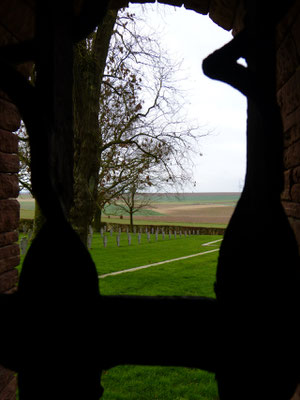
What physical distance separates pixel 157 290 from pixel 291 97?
634cm

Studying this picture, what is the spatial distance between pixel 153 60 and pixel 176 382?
7.51 meters

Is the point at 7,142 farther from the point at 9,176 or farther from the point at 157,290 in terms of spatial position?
the point at 157,290

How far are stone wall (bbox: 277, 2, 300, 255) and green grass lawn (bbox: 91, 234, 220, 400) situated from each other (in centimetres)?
291

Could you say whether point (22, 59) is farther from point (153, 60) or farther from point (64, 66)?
point (153, 60)

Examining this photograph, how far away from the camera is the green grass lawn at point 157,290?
3705 mm

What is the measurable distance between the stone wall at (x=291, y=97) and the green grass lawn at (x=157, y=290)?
9.53 ft

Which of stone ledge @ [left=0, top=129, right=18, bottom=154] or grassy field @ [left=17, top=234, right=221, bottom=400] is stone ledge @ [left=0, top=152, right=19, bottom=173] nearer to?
stone ledge @ [left=0, top=129, right=18, bottom=154]

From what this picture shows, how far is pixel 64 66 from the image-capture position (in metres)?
0.88

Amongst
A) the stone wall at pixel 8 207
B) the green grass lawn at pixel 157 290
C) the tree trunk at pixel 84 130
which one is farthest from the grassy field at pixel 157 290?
the tree trunk at pixel 84 130

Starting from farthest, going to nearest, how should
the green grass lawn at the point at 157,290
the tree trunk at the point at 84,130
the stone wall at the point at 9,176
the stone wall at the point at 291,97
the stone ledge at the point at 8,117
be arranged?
the tree trunk at the point at 84,130, the green grass lawn at the point at 157,290, the stone ledge at the point at 8,117, the stone wall at the point at 9,176, the stone wall at the point at 291,97

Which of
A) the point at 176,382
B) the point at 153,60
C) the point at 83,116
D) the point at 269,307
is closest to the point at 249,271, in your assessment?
the point at 269,307

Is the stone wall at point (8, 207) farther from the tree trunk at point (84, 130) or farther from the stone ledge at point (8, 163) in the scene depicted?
the tree trunk at point (84, 130)

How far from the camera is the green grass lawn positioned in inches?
146

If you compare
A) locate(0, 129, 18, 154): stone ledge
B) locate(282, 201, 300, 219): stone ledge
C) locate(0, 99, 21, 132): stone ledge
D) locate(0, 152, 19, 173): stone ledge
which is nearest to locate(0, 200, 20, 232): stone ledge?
locate(0, 152, 19, 173): stone ledge
